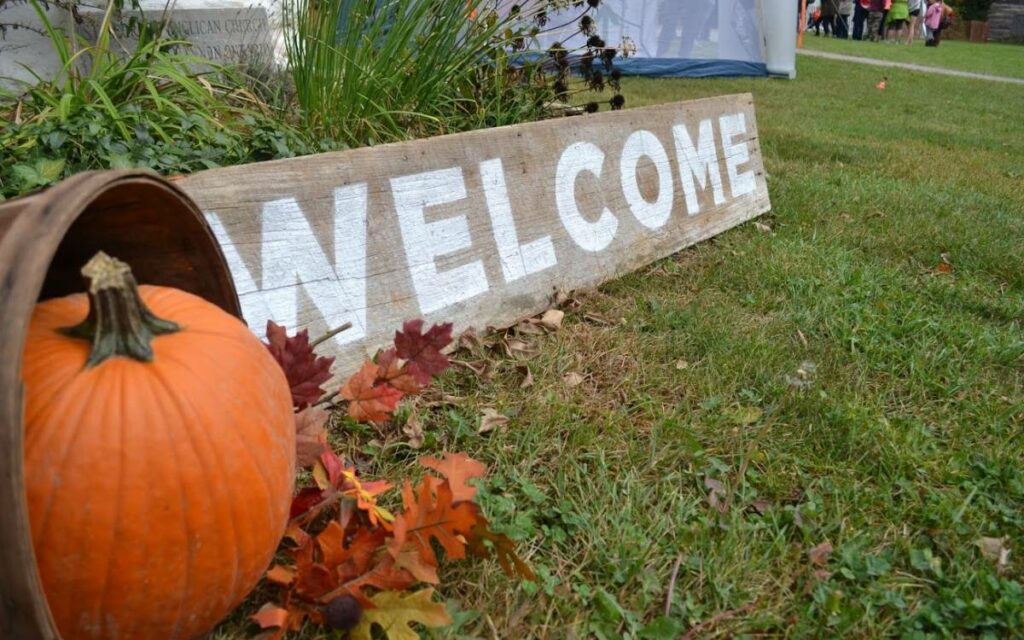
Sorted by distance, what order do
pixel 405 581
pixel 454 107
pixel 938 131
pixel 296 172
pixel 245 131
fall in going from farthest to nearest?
pixel 938 131
pixel 454 107
pixel 245 131
pixel 296 172
pixel 405 581

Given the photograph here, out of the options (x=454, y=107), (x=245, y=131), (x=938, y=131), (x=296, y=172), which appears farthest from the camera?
(x=938, y=131)

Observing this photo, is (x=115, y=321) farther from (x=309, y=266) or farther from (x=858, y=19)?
(x=858, y=19)

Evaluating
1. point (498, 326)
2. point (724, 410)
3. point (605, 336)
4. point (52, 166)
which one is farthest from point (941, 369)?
point (52, 166)

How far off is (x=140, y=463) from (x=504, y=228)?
72.0 inches

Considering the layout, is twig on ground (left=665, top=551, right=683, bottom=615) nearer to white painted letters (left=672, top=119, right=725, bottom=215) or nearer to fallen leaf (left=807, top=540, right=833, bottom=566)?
fallen leaf (left=807, top=540, right=833, bottom=566)

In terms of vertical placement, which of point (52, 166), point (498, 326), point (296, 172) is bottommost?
point (498, 326)

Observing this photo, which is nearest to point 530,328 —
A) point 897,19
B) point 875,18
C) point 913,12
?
point 897,19

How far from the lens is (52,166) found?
221 centimetres

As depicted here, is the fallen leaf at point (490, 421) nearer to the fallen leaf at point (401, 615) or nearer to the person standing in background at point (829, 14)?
the fallen leaf at point (401, 615)

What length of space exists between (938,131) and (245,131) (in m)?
7.39

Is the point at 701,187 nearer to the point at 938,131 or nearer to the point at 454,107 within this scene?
the point at 454,107

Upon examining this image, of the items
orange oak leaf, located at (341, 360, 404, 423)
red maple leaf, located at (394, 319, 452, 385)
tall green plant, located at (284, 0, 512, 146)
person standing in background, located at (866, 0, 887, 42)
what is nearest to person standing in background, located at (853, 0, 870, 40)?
person standing in background, located at (866, 0, 887, 42)

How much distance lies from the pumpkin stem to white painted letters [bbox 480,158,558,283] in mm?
1657

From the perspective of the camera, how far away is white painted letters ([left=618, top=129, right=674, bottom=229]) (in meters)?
3.47
